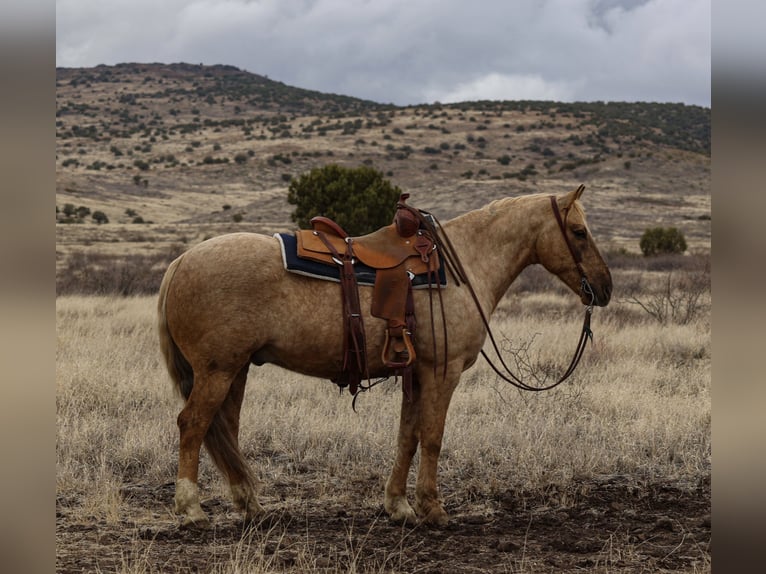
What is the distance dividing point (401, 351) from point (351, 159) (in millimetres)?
61365

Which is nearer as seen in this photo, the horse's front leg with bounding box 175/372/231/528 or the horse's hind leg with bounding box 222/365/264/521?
the horse's front leg with bounding box 175/372/231/528

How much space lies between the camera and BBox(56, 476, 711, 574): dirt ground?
4.48 m

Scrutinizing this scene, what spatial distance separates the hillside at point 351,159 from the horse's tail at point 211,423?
21.6m

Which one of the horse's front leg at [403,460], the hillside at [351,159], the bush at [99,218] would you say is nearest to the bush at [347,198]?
the hillside at [351,159]

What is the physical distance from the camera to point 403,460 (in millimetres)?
5402

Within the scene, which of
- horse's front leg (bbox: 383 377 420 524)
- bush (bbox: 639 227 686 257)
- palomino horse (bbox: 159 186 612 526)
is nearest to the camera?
palomino horse (bbox: 159 186 612 526)

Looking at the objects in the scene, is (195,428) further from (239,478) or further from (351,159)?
(351,159)

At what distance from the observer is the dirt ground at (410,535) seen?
4480mm

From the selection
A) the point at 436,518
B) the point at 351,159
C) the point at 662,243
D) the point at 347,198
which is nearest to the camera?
the point at 436,518

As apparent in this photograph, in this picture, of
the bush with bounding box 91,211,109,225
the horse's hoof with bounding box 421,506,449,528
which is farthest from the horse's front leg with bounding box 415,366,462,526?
the bush with bounding box 91,211,109,225

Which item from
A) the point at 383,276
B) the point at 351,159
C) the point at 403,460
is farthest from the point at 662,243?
the point at 351,159

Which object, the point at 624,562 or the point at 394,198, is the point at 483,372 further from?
the point at 394,198

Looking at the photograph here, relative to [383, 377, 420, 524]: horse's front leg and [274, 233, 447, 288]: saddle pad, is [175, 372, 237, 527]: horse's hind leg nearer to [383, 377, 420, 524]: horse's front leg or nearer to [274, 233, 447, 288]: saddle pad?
[274, 233, 447, 288]: saddle pad
